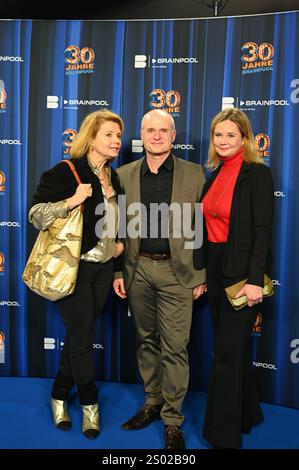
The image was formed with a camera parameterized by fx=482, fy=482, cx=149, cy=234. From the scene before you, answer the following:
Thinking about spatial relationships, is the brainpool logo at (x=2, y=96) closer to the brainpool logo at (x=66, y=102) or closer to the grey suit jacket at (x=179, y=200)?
the brainpool logo at (x=66, y=102)

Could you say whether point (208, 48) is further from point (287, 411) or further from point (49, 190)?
point (287, 411)

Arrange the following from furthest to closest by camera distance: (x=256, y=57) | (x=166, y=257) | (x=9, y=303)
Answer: (x=9, y=303) < (x=256, y=57) < (x=166, y=257)

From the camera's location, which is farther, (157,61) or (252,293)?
(157,61)

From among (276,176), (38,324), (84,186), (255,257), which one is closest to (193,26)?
(276,176)

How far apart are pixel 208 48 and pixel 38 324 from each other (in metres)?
2.25

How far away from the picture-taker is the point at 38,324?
3518 mm

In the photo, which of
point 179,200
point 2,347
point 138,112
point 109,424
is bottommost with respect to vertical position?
point 109,424

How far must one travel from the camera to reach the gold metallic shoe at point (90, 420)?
8.88 ft

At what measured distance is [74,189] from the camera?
2.52 m

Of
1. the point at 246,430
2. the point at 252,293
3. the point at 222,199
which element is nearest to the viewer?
the point at 252,293

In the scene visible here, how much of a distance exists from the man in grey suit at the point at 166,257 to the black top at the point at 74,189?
234mm

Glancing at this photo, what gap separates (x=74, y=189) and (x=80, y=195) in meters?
0.06

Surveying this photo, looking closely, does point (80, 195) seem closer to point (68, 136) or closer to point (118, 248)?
point (118, 248)

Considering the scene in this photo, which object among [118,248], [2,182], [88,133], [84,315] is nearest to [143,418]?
[84,315]
